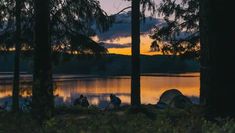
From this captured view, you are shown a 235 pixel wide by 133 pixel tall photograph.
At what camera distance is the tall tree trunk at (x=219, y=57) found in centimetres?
680

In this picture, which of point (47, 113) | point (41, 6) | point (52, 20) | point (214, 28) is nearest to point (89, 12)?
point (52, 20)

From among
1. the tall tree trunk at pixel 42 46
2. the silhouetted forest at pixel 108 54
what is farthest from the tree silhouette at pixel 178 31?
the tall tree trunk at pixel 42 46

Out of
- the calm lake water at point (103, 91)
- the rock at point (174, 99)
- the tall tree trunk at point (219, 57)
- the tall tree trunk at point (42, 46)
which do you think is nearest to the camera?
the tall tree trunk at point (219, 57)

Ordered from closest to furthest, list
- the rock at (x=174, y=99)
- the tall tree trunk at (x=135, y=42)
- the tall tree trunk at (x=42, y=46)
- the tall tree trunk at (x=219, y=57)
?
the tall tree trunk at (x=219, y=57) → the tall tree trunk at (x=42, y=46) → the tall tree trunk at (x=135, y=42) → the rock at (x=174, y=99)

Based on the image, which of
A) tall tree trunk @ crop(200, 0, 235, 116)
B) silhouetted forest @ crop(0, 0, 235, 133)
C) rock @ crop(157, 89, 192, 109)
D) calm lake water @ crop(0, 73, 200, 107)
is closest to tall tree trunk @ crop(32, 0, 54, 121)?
silhouetted forest @ crop(0, 0, 235, 133)

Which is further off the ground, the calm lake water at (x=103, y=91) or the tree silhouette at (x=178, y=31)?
the tree silhouette at (x=178, y=31)

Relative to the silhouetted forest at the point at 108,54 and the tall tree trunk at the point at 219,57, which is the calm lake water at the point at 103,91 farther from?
the tall tree trunk at the point at 219,57

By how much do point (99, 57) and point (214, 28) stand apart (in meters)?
13.7

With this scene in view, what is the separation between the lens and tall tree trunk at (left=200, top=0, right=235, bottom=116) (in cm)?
680

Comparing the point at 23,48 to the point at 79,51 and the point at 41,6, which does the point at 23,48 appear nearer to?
the point at 79,51

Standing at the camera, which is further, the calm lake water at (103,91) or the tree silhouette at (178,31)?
the calm lake water at (103,91)

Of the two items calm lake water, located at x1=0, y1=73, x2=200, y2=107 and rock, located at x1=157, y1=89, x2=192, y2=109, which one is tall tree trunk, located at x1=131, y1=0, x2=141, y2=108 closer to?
calm lake water, located at x1=0, y1=73, x2=200, y2=107

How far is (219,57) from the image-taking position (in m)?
6.83

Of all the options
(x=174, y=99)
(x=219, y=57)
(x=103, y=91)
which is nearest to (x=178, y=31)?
(x=174, y=99)
